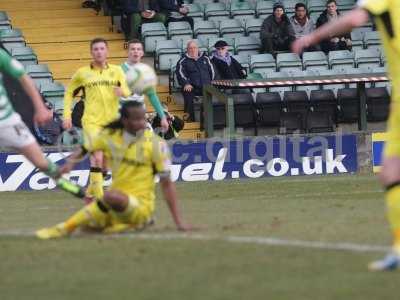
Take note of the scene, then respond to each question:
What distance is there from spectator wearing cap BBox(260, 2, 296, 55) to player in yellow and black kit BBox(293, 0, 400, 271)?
16.9 m

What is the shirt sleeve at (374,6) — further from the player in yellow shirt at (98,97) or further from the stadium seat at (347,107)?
the stadium seat at (347,107)

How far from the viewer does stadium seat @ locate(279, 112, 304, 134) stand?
80.5 ft

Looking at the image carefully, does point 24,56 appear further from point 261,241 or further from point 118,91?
point 261,241

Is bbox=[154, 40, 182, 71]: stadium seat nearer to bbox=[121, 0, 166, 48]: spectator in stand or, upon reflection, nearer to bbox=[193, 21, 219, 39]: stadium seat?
bbox=[193, 21, 219, 39]: stadium seat

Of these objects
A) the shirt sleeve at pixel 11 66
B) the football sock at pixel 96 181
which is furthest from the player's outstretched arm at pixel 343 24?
the football sock at pixel 96 181

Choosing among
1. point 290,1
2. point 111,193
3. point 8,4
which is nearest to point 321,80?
point 290,1

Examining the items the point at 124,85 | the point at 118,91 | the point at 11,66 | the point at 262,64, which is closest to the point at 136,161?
the point at 11,66

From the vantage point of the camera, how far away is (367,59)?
88.2 feet

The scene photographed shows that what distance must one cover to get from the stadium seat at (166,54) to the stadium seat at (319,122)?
300cm

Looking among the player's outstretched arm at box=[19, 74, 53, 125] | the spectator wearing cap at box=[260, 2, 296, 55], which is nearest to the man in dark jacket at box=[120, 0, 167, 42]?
the spectator wearing cap at box=[260, 2, 296, 55]

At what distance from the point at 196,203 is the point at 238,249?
635 centimetres

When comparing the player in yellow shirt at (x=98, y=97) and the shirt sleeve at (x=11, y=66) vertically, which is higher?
the shirt sleeve at (x=11, y=66)

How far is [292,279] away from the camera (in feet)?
29.5

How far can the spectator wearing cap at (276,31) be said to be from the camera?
2642cm
